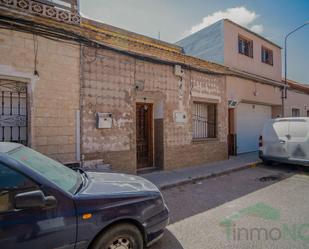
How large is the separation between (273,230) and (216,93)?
6653mm

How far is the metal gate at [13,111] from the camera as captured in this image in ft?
16.0

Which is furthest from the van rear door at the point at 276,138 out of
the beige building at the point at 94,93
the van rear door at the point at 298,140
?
the beige building at the point at 94,93

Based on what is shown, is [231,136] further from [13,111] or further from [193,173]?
[13,111]

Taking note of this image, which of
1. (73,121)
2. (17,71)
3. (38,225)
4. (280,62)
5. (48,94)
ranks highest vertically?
(280,62)

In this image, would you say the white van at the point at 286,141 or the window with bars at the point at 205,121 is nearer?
the white van at the point at 286,141

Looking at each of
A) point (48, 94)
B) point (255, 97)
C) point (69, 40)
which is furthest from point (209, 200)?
point (255, 97)

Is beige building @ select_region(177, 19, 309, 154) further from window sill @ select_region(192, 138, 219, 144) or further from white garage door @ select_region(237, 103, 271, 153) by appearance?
window sill @ select_region(192, 138, 219, 144)

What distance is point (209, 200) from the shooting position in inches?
198

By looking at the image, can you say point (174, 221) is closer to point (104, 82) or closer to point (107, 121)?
point (107, 121)

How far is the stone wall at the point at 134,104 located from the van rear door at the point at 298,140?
2.73 m

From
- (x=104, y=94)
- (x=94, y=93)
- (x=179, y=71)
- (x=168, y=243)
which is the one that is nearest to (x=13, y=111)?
(x=94, y=93)

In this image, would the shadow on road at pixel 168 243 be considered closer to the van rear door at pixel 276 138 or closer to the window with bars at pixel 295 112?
the van rear door at pixel 276 138

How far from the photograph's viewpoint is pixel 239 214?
4.21 metres

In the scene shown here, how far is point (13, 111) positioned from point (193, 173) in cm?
547
